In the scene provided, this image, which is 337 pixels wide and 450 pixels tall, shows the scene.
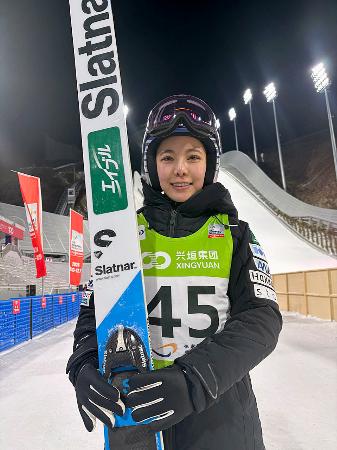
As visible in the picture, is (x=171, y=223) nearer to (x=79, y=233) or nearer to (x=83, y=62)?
(x=83, y=62)

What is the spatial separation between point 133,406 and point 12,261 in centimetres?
1969

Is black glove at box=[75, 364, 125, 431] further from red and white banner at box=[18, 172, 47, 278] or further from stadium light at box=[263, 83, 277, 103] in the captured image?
stadium light at box=[263, 83, 277, 103]

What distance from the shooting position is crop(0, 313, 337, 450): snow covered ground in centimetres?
302

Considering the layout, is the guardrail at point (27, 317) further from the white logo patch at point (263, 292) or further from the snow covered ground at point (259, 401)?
the white logo patch at point (263, 292)

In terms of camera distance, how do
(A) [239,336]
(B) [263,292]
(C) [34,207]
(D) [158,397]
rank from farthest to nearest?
1. (C) [34,207]
2. (B) [263,292]
3. (A) [239,336]
4. (D) [158,397]

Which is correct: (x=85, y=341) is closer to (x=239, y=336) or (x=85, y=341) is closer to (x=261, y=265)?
(x=239, y=336)

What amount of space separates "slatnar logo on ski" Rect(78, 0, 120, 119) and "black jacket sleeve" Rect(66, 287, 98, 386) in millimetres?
833

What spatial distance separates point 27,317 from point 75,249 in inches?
144

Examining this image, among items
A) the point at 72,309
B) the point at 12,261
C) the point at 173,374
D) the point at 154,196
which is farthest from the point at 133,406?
the point at 12,261

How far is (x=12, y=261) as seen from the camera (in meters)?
18.8

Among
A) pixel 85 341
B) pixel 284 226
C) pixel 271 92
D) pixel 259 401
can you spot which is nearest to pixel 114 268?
pixel 85 341

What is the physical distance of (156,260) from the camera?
1465 mm

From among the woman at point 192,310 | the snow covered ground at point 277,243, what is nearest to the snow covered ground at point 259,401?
the woman at point 192,310

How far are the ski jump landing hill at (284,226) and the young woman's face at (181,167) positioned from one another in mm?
15942
